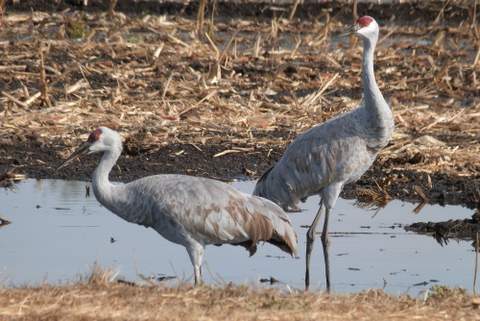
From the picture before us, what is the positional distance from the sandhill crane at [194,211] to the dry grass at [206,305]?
857mm

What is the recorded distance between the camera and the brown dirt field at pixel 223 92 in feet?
35.9

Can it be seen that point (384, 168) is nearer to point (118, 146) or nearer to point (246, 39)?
point (118, 146)

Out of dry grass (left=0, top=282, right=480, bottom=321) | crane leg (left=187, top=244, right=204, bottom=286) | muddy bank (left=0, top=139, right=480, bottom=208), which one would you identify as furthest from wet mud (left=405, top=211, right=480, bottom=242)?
dry grass (left=0, top=282, right=480, bottom=321)

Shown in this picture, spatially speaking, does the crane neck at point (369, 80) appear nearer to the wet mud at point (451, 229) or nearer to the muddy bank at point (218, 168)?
the wet mud at point (451, 229)

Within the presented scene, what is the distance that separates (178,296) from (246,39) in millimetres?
10829

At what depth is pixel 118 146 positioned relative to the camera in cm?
763

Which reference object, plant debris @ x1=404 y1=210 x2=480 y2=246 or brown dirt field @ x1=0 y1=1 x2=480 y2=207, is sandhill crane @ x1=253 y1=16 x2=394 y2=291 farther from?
brown dirt field @ x1=0 y1=1 x2=480 y2=207

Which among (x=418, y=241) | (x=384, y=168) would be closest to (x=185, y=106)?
(x=384, y=168)

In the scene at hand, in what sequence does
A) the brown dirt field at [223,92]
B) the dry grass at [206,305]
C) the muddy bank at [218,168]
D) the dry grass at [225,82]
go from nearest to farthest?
A: the dry grass at [206,305]
the muddy bank at [218,168]
the brown dirt field at [223,92]
the dry grass at [225,82]

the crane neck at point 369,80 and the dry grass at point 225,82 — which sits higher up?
the crane neck at point 369,80

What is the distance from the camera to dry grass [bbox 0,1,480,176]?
1159cm

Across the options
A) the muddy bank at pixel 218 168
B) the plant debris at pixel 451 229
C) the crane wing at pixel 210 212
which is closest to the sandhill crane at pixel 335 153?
the crane wing at pixel 210 212

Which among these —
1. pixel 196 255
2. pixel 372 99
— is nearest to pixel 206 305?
pixel 196 255

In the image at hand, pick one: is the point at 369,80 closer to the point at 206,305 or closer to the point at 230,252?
the point at 230,252
